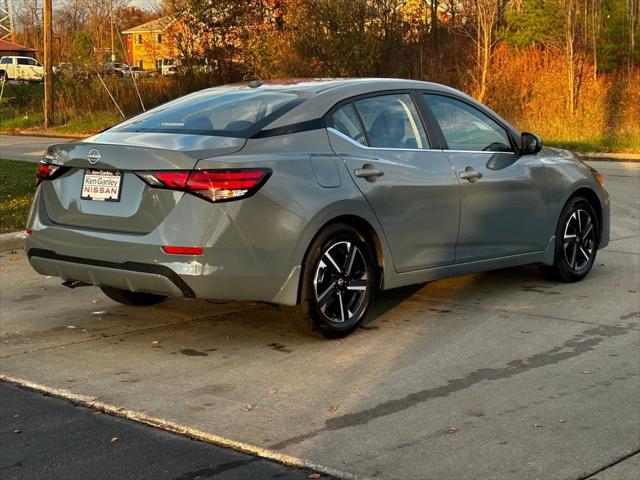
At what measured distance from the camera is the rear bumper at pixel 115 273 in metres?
6.09

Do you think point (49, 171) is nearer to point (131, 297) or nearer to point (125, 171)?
point (125, 171)

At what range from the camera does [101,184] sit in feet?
20.8

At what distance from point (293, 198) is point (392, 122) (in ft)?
4.18

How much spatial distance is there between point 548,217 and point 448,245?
4.07 ft

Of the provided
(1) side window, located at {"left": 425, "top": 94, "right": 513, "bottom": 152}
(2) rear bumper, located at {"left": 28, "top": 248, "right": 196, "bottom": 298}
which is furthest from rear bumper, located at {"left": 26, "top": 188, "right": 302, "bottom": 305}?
(1) side window, located at {"left": 425, "top": 94, "right": 513, "bottom": 152}

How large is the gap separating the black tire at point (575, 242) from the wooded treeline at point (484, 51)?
1844 centimetres

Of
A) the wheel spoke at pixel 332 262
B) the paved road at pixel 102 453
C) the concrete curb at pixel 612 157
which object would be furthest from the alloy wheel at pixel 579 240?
the concrete curb at pixel 612 157

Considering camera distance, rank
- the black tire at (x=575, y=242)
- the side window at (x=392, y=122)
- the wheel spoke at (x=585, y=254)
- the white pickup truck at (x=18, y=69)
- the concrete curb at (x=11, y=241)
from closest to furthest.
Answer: the side window at (x=392, y=122), the black tire at (x=575, y=242), the wheel spoke at (x=585, y=254), the concrete curb at (x=11, y=241), the white pickup truck at (x=18, y=69)

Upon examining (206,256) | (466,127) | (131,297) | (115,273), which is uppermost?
(466,127)

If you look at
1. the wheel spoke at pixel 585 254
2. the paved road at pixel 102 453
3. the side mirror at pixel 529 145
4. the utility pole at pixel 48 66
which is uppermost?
the utility pole at pixel 48 66

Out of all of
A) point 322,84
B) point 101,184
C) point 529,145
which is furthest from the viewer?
point 529,145

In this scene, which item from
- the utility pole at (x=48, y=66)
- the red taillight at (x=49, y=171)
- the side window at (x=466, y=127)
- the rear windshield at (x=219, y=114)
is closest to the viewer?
the rear windshield at (x=219, y=114)

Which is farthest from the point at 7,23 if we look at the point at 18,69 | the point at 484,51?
the point at 484,51

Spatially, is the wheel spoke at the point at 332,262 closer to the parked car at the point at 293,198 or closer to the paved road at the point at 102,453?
the parked car at the point at 293,198
